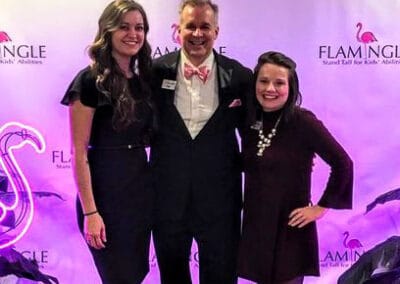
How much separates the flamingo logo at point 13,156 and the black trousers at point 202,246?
76 cm

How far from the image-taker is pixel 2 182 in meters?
2.71

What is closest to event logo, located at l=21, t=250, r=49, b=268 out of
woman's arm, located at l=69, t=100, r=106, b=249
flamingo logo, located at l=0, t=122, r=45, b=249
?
flamingo logo, located at l=0, t=122, r=45, b=249

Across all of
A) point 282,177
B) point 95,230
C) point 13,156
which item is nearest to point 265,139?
point 282,177

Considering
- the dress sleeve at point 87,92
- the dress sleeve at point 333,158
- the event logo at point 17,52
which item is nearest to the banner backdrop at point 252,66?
the event logo at point 17,52

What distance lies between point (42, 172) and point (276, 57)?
125 centimetres

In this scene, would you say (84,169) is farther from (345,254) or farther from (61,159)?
(345,254)

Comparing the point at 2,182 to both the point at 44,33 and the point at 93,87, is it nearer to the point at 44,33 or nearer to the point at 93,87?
the point at 44,33

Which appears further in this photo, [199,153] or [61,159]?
[61,159]

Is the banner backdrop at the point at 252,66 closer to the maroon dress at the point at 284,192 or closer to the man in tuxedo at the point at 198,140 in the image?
the man in tuxedo at the point at 198,140

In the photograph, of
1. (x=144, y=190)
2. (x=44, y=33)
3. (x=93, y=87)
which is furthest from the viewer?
(x=44, y=33)

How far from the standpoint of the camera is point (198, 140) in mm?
2209

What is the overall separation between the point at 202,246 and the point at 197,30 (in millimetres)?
837

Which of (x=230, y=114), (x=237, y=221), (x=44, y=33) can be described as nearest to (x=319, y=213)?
(x=237, y=221)

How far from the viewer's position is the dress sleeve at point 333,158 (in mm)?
2174
